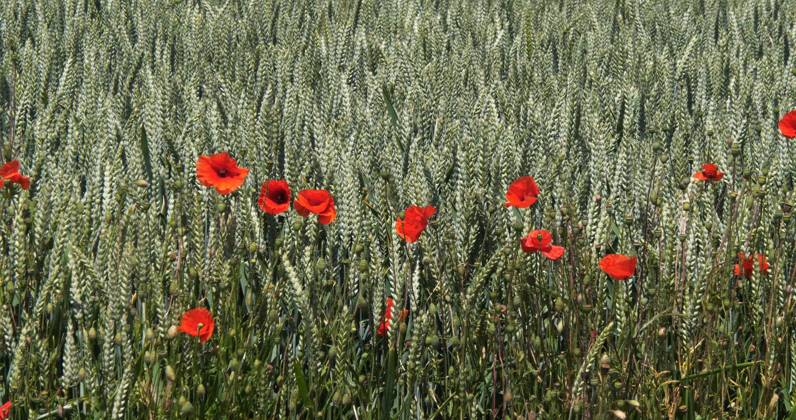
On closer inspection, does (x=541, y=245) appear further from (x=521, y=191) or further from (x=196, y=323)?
(x=196, y=323)

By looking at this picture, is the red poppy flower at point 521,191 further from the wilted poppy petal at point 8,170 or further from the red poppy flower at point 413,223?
the wilted poppy petal at point 8,170

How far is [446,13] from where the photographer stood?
3.69 meters

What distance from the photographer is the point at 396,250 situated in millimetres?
1728

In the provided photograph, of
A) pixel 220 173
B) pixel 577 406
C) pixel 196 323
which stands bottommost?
pixel 577 406

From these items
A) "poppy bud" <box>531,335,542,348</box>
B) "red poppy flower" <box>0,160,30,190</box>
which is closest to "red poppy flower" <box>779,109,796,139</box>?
"poppy bud" <box>531,335,542,348</box>

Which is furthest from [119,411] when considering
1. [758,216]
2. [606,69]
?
[606,69]

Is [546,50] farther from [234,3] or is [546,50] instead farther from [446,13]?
[234,3]

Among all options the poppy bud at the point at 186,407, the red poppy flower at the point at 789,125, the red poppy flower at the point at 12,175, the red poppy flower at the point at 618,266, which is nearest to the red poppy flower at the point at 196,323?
Answer: the poppy bud at the point at 186,407

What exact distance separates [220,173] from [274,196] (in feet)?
0.33

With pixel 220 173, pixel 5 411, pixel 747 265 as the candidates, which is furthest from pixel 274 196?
pixel 747 265

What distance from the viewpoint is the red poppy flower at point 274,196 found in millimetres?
1781

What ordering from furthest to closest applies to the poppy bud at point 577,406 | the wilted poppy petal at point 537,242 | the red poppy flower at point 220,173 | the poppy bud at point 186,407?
the red poppy flower at point 220,173, the wilted poppy petal at point 537,242, the poppy bud at point 577,406, the poppy bud at point 186,407

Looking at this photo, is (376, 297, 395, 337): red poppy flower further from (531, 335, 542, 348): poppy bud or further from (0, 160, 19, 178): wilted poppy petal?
(0, 160, 19, 178): wilted poppy petal

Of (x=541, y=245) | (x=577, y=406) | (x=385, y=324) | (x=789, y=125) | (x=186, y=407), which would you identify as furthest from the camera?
(x=789, y=125)
